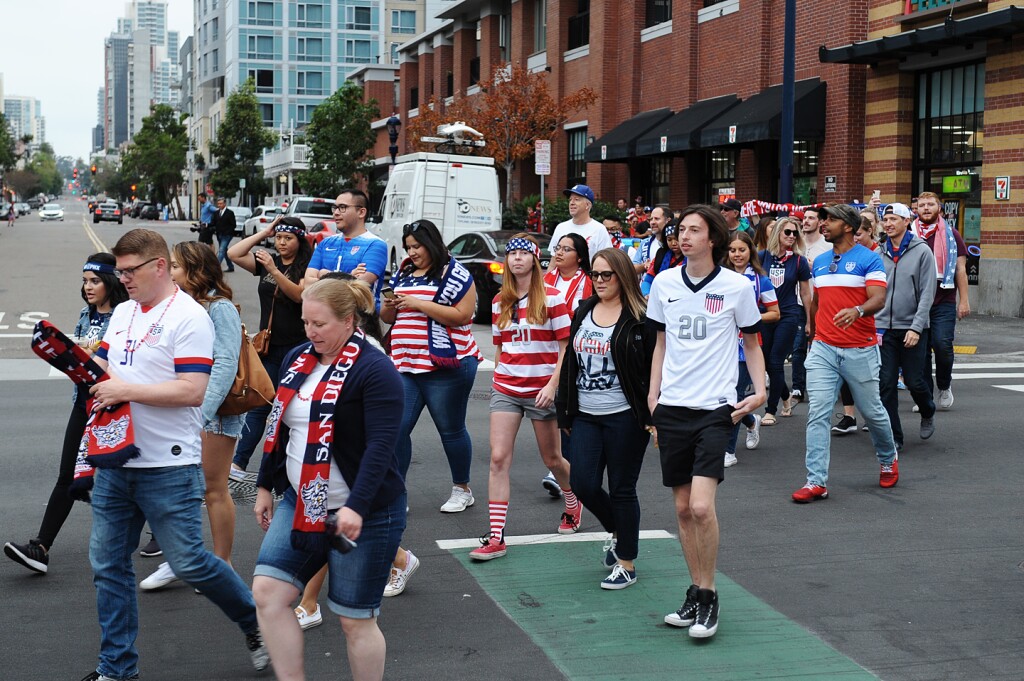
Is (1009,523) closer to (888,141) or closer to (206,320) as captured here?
(206,320)

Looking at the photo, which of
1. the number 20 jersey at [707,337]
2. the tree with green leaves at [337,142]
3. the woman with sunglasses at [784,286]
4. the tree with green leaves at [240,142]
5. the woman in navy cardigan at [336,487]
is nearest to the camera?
the woman in navy cardigan at [336,487]

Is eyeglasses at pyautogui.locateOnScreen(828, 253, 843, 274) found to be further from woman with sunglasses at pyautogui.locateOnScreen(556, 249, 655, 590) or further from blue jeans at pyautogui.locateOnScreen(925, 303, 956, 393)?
blue jeans at pyautogui.locateOnScreen(925, 303, 956, 393)

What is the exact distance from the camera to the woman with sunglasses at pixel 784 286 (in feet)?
35.0

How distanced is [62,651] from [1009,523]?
5.81 m

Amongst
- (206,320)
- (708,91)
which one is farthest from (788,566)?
(708,91)

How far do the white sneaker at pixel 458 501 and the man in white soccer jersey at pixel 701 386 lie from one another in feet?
7.98

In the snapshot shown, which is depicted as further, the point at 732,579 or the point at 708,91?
the point at 708,91

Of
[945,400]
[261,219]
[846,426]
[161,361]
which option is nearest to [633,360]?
[161,361]

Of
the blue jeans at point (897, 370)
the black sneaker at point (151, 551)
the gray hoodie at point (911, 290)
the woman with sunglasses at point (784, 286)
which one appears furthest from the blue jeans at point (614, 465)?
the woman with sunglasses at point (784, 286)

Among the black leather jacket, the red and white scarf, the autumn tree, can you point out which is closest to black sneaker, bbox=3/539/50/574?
the red and white scarf

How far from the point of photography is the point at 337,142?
5147 centimetres

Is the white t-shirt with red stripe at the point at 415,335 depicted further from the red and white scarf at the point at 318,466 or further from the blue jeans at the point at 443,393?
the red and white scarf at the point at 318,466

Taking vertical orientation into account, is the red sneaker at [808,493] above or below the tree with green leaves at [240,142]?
below

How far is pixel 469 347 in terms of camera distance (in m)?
7.39
